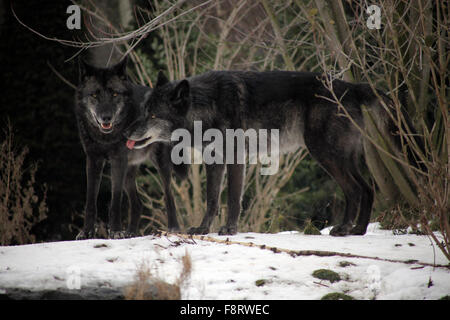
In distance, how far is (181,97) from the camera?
529 centimetres

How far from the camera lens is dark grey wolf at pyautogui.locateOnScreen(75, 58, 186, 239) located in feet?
17.0

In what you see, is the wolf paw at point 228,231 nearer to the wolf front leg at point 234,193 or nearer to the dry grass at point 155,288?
the wolf front leg at point 234,193

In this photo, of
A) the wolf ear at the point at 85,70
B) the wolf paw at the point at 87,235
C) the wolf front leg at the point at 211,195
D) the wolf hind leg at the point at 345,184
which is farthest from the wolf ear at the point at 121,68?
the wolf hind leg at the point at 345,184

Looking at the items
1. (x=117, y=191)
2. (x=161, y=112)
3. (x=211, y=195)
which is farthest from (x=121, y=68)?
(x=211, y=195)

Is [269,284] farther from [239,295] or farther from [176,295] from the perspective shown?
[176,295]

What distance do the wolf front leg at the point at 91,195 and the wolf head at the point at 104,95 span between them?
1.08ft

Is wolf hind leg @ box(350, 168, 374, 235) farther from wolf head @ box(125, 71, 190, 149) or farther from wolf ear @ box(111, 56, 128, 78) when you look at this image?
wolf ear @ box(111, 56, 128, 78)

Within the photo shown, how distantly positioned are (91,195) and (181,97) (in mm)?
1324

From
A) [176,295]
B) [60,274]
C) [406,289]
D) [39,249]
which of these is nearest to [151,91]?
[39,249]

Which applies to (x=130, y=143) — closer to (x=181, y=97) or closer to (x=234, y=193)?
(x=181, y=97)

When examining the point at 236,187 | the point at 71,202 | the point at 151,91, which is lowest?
the point at 71,202

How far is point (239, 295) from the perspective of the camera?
3271 mm

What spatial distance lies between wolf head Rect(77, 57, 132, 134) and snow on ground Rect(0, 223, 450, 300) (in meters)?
1.36

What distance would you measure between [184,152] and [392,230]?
2379mm
